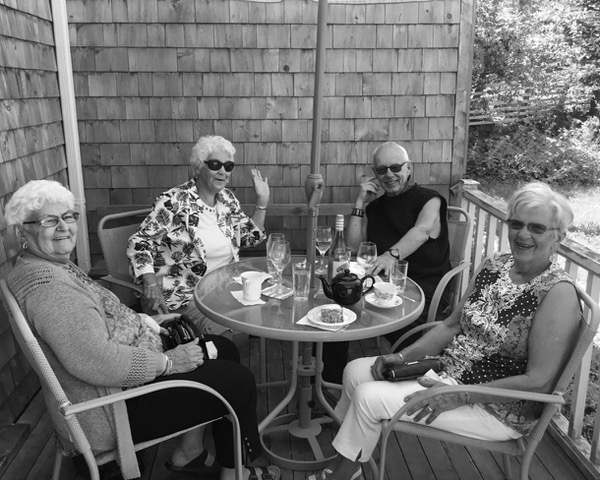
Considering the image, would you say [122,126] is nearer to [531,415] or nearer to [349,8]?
[349,8]

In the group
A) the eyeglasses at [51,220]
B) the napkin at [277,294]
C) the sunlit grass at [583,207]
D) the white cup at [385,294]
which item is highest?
the eyeglasses at [51,220]

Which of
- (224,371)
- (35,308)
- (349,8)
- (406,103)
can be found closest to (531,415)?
(224,371)

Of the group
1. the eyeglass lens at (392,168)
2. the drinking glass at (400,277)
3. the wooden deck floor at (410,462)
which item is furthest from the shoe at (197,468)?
the eyeglass lens at (392,168)

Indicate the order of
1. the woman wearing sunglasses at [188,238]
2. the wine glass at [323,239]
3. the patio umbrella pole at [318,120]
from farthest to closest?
the woman wearing sunglasses at [188,238] → the wine glass at [323,239] → the patio umbrella pole at [318,120]

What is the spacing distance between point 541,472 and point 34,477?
2.07 meters

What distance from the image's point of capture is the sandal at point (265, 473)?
225cm

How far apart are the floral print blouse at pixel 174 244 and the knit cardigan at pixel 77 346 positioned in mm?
960

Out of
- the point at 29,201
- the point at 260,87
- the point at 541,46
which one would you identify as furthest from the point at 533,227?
the point at 541,46

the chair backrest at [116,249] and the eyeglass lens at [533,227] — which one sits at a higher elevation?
the eyeglass lens at [533,227]

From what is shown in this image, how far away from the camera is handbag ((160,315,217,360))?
217cm

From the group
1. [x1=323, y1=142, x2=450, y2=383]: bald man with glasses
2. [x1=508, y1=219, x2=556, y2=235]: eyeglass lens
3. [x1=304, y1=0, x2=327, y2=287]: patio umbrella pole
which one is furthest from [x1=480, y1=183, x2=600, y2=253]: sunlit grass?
[x1=304, y1=0, x2=327, y2=287]: patio umbrella pole

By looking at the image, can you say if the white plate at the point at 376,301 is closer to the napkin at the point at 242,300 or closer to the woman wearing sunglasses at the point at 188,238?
the napkin at the point at 242,300

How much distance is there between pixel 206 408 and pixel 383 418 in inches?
23.7

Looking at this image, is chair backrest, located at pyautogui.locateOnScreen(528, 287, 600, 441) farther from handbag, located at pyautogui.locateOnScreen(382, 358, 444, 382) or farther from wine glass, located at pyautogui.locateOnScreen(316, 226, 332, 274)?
wine glass, located at pyautogui.locateOnScreen(316, 226, 332, 274)
